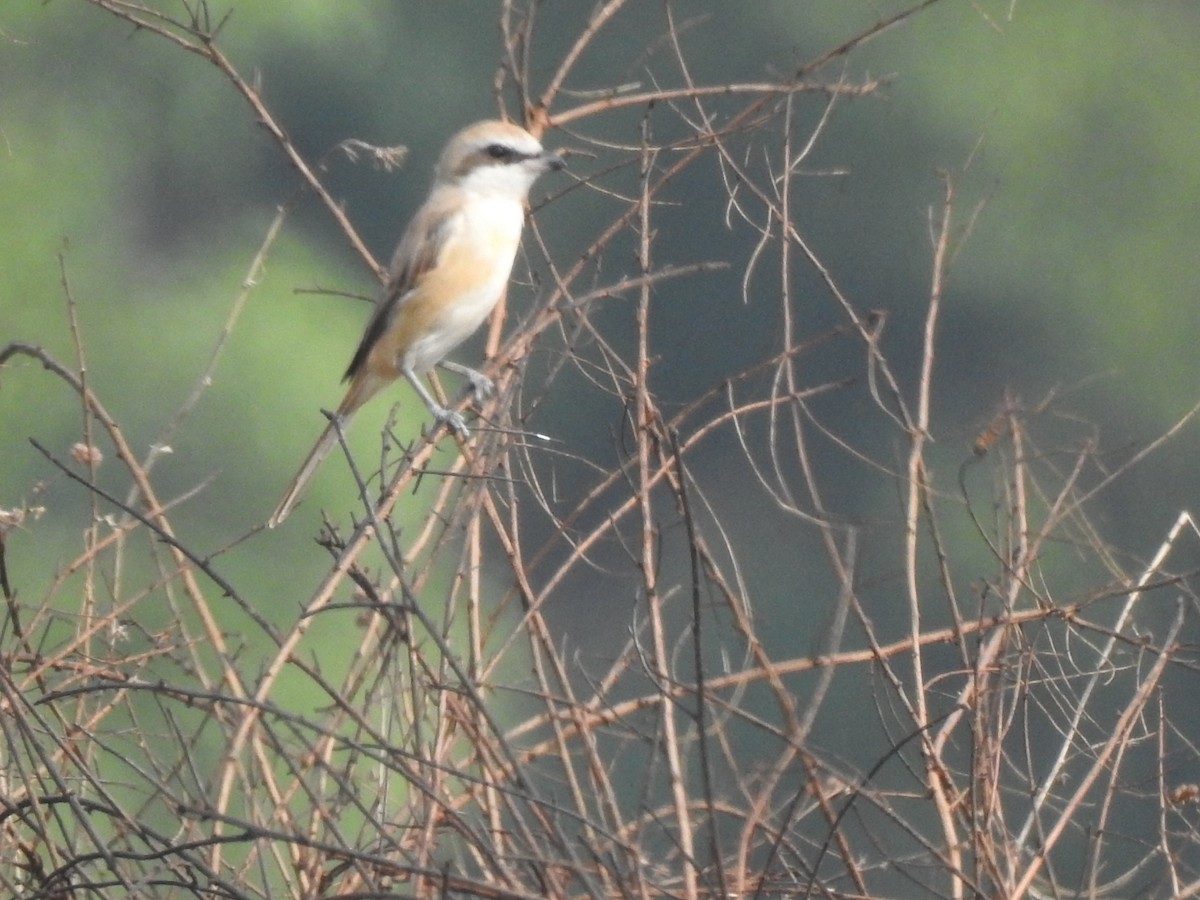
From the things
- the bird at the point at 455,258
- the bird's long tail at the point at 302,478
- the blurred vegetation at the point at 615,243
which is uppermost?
the blurred vegetation at the point at 615,243

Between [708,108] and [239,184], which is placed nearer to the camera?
[708,108]

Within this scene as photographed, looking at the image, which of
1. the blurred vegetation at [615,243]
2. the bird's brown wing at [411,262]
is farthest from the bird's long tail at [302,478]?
the blurred vegetation at [615,243]

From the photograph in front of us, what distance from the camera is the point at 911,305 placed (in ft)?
15.0

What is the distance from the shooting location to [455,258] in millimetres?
2703

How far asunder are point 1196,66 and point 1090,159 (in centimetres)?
41

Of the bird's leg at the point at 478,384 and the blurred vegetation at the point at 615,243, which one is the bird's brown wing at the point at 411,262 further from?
the blurred vegetation at the point at 615,243

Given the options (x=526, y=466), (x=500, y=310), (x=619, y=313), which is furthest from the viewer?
(x=619, y=313)

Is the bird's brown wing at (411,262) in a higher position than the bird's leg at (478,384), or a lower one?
higher

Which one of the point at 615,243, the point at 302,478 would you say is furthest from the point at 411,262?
the point at 615,243

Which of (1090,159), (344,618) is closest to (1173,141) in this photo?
(1090,159)

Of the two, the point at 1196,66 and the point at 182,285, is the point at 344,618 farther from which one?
the point at 1196,66

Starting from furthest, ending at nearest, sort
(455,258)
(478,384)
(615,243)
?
(615,243) → (455,258) → (478,384)

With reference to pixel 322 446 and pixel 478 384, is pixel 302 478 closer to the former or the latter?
pixel 322 446

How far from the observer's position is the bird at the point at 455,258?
8.74 ft
